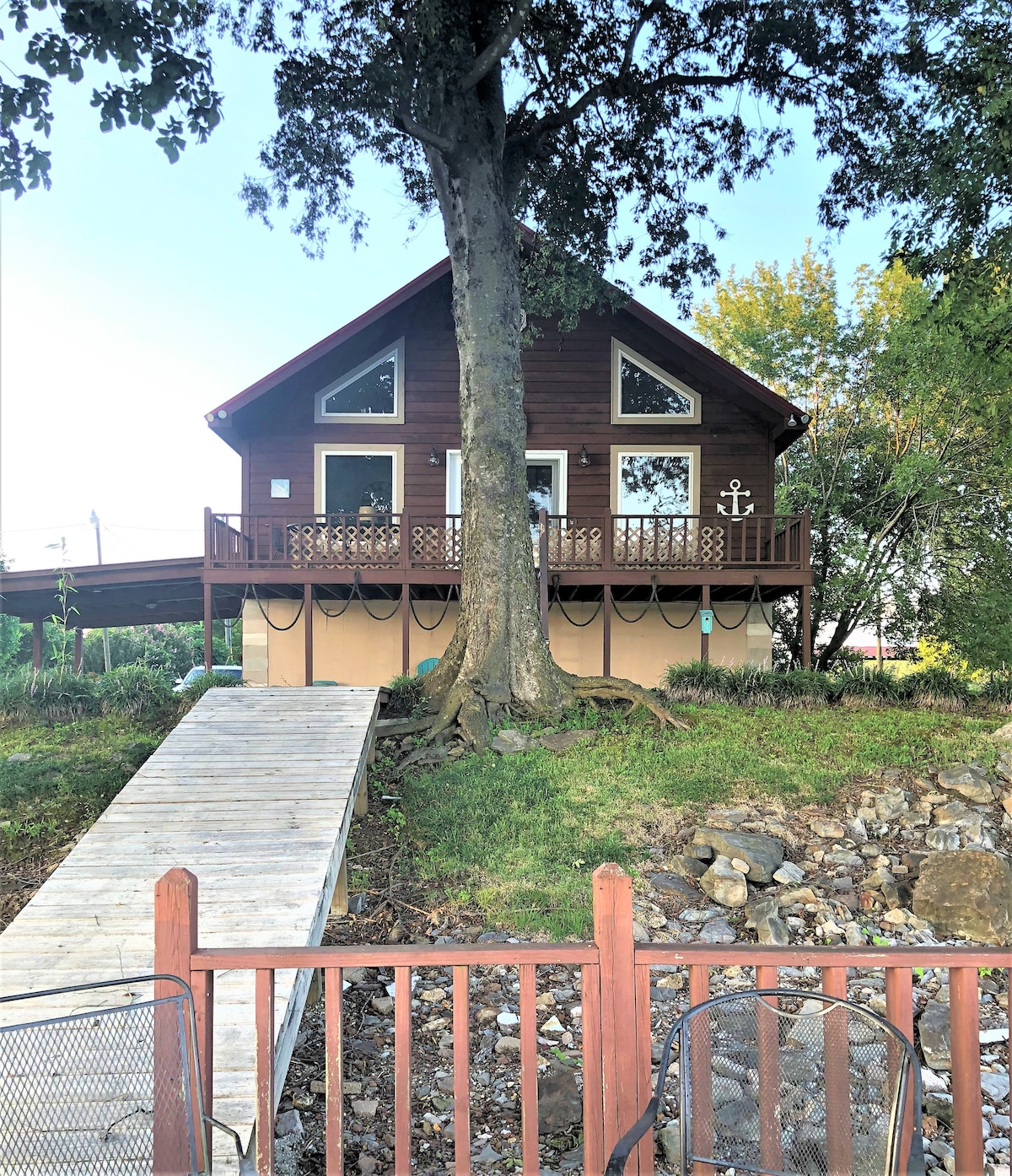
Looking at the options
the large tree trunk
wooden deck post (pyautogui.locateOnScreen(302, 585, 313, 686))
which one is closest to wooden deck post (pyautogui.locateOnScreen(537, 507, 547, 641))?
the large tree trunk

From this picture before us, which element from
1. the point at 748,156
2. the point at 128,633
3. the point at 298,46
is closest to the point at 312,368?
the point at 298,46

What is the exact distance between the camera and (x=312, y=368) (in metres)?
14.5

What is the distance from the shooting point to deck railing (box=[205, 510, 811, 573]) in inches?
510

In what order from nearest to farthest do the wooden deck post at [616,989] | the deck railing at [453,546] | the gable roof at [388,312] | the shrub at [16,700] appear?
the wooden deck post at [616,989]
the shrub at [16,700]
the deck railing at [453,546]
the gable roof at [388,312]

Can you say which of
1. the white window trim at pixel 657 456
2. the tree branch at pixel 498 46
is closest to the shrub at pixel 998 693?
the white window trim at pixel 657 456

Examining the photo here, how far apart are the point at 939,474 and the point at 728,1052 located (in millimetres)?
15586

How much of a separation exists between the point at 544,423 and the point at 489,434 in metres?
5.62

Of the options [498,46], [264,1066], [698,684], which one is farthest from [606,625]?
[264,1066]

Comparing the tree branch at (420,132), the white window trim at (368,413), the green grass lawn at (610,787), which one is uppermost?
the tree branch at (420,132)

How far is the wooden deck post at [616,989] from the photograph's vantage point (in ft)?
7.86

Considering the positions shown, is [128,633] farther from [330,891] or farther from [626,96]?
[330,891]

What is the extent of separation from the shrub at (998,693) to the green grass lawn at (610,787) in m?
0.85

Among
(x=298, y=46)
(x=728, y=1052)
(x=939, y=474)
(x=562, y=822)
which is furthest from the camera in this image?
(x=939, y=474)

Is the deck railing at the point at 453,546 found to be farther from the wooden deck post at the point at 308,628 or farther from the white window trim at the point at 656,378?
the white window trim at the point at 656,378
